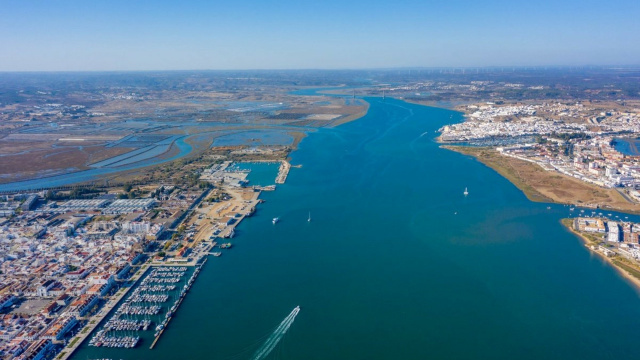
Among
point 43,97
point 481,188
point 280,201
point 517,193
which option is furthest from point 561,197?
point 43,97

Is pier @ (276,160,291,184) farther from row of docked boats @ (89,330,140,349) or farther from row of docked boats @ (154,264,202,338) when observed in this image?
row of docked boats @ (89,330,140,349)

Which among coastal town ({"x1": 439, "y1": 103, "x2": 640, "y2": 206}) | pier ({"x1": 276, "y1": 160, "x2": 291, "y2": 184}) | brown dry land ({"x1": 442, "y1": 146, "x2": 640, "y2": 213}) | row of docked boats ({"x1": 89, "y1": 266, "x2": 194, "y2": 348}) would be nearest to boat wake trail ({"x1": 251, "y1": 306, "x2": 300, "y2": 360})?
row of docked boats ({"x1": 89, "y1": 266, "x2": 194, "y2": 348})

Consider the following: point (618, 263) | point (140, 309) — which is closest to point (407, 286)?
point (618, 263)

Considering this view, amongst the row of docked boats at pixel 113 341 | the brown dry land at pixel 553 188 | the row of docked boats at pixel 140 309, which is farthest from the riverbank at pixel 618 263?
the row of docked boats at pixel 113 341

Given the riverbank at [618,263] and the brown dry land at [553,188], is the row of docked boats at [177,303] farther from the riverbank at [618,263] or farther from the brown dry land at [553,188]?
the brown dry land at [553,188]

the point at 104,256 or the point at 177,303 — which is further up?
the point at 104,256

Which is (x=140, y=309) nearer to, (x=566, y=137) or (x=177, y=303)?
(x=177, y=303)

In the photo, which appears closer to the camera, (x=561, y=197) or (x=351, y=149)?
(x=561, y=197)

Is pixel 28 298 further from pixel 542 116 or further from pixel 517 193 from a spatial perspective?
pixel 542 116
